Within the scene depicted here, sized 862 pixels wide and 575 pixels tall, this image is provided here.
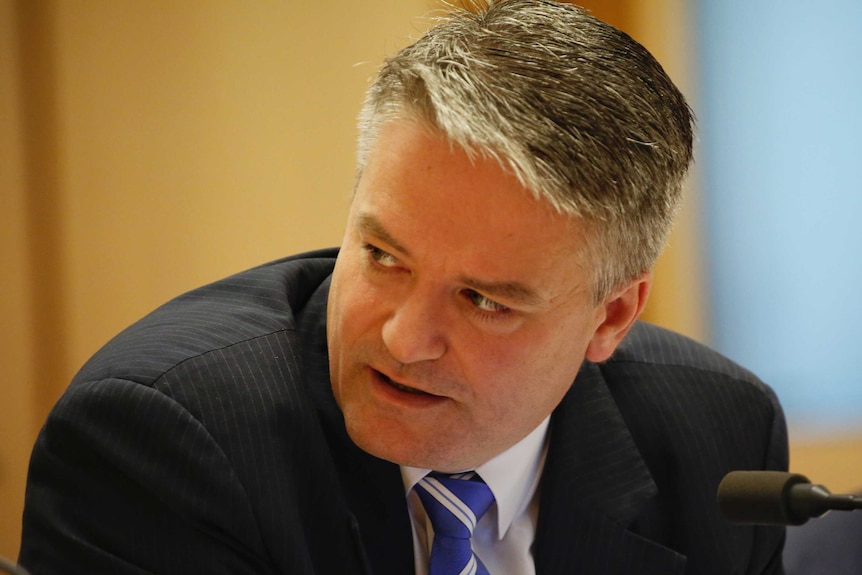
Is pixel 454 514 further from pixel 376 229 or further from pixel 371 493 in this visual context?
pixel 376 229

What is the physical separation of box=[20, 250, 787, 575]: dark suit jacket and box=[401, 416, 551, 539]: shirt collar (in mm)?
42

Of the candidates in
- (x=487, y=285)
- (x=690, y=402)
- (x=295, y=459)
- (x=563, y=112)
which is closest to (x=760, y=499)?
(x=487, y=285)

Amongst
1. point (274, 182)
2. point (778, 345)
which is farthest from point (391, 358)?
point (778, 345)

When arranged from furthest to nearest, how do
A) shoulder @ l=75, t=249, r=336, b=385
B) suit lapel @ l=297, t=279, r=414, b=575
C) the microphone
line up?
suit lapel @ l=297, t=279, r=414, b=575
shoulder @ l=75, t=249, r=336, b=385
the microphone

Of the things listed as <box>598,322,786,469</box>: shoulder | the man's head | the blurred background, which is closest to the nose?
the man's head

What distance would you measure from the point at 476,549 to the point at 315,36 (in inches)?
81.4

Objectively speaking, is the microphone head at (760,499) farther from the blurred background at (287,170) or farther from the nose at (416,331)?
the blurred background at (287,170)

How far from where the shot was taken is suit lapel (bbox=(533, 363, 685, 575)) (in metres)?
1.78

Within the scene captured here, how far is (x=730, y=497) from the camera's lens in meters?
1.16

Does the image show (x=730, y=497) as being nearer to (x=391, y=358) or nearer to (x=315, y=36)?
(x=391, y=358)

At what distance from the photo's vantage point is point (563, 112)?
1.47m

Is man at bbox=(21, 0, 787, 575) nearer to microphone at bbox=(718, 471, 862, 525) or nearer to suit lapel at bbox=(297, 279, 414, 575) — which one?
suit lapel at bbox=(297, 279, 414, 575)

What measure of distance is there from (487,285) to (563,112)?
10.6 inches

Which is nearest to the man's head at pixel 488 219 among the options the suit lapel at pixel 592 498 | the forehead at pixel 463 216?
the forehead at pixel 463 216
